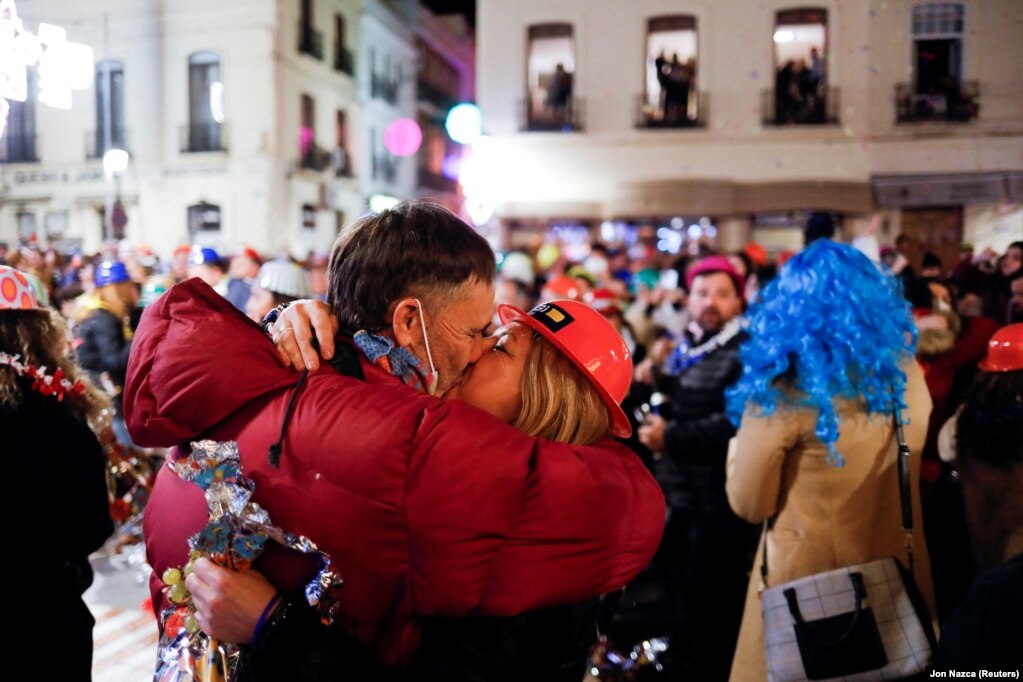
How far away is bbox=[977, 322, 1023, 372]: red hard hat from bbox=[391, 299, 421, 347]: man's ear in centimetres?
169

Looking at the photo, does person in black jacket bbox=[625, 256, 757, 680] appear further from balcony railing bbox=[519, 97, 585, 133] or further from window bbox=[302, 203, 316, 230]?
window bbox=[302, 203, 316, 230]

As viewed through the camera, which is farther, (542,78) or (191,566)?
(542,78)

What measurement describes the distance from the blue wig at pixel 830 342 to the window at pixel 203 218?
4.72 meters

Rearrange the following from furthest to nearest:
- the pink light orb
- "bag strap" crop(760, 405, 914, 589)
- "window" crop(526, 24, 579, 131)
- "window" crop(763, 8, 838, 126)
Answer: the pink light orb, "window" crop(526, 24, 579, 131), "window" crop(763, 8, 838, 126), "bag strap" crop(760, 405, 914, 589)

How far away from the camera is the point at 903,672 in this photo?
2.21 m

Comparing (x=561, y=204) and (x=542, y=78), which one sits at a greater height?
(x=542, y=78)

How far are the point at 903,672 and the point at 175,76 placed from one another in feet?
17.7

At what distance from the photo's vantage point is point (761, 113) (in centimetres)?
581

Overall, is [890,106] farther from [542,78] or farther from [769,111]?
[542,78]

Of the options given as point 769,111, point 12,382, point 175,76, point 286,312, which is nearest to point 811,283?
point 286,312

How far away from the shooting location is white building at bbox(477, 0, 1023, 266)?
3.48 metres

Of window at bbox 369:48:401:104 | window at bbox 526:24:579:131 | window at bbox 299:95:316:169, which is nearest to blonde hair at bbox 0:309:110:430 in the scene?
window at bbox 526:24:579:131

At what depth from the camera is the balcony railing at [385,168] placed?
75.3ft

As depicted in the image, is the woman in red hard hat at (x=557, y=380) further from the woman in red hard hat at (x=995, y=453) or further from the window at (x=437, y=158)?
the window at (x=437, y=158)
